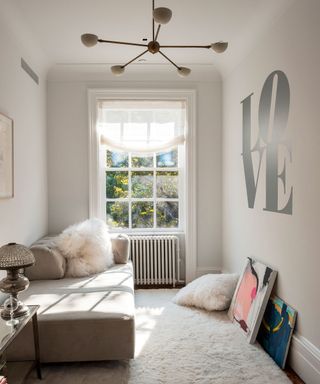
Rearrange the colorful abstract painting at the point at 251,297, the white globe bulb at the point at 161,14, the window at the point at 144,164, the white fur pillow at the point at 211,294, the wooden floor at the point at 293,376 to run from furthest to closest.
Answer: the window at the point at 144,164 → the white fur pillow at the point at 211,294 → the colorful abstract painting at the point at 251,297 → the wooden floor at the point at 293,376 → the white globe bulb at the point at 161,14

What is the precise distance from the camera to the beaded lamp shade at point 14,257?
2.10 metres

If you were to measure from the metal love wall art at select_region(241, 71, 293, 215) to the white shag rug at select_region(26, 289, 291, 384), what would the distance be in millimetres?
1120

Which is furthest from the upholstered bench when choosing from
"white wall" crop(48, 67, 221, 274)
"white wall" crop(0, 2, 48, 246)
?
"white wall" crop(48, 67, 221, 274)

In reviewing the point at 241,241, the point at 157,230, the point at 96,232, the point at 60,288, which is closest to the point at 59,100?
the point at 96,232

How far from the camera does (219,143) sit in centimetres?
432

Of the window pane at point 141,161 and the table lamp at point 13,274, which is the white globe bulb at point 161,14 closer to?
the table lamp at point 13,274

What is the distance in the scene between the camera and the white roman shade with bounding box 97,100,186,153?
4.30 meters

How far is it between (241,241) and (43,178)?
241cm

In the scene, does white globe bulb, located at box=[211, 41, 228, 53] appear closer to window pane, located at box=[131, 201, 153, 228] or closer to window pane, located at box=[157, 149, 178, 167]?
window pane, located at box=[157, 149, 178, 167]

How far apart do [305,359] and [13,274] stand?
6.50ft

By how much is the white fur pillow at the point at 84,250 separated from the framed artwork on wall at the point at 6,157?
79cm

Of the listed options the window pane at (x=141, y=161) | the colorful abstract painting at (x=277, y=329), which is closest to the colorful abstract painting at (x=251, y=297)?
the colorful abstract painting at (x=277, y=329)

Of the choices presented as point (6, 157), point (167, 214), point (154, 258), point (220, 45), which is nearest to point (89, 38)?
point (220, 45)

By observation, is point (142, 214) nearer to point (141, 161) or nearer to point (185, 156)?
point (141, 161)
